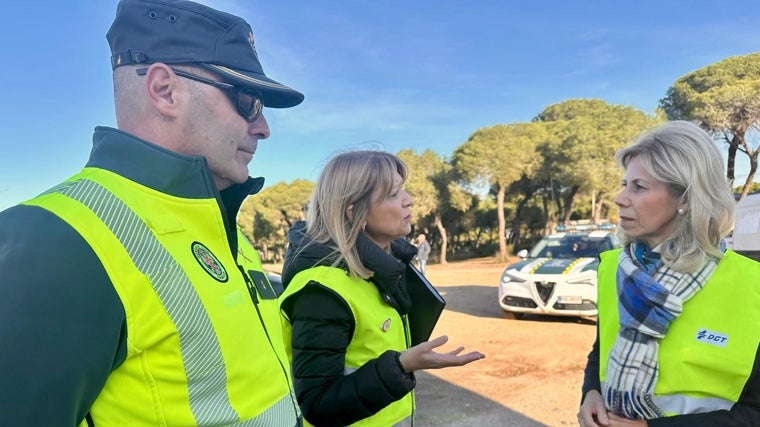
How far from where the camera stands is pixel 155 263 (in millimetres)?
958

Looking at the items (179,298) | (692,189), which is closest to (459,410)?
(692,189)

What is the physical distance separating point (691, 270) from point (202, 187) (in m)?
1.77

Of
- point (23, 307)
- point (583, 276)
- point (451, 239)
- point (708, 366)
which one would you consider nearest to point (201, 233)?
point (23, 307)

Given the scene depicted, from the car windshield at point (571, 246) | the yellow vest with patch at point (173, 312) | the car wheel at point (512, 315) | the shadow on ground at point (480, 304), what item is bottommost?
the shadow on ground at point (480, 304)

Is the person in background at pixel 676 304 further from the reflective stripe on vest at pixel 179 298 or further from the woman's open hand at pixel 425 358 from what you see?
the reflective stripe on vest at pixel 179 298

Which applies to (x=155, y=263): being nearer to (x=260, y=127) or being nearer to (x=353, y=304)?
(x=260, y=127)

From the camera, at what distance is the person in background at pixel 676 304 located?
166 cm

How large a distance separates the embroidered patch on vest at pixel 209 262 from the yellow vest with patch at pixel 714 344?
1618mm

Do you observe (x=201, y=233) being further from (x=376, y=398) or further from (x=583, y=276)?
(x=583, y=276)

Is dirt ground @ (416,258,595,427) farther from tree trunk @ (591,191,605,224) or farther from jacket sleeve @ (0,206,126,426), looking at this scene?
tree trunk @ (591,191,605,224)

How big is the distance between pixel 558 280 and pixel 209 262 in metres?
7.58

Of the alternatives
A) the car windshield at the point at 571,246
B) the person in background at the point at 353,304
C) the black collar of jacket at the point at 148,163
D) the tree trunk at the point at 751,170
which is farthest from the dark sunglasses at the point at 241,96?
the tree trunk at the point at 751,170

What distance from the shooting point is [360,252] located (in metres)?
1.98

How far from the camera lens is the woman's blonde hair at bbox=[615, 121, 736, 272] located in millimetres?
1855
